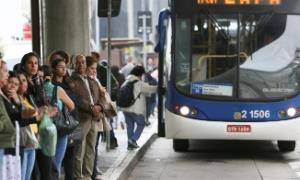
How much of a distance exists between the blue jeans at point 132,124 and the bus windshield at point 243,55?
1.39 m

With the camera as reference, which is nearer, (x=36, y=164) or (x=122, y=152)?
(x=36, y=164)

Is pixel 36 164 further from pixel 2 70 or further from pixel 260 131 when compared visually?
pixel 260 131

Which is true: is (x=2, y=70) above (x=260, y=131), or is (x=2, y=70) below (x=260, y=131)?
above

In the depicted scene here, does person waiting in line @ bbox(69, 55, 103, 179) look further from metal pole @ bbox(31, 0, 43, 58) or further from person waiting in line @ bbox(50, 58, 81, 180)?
metal pole @ bbox(31, 0, 43, 58)

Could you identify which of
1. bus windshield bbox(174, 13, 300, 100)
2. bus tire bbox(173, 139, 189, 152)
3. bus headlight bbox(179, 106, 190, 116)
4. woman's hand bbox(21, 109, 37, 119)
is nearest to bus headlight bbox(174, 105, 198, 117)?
bus headlight bbox(179, 106, 190, 116)

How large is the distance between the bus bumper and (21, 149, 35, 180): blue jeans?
5112 mm

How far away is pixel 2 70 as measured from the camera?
589 cm

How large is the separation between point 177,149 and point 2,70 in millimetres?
7386

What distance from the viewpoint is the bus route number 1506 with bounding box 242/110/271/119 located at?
11.3m

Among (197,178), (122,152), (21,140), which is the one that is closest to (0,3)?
(122,152)

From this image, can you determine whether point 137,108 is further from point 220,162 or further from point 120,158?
point 220,162

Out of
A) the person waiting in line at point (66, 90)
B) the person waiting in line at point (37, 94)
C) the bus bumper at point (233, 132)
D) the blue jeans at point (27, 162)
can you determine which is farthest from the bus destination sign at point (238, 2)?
the blue jeans at point (27, 162)

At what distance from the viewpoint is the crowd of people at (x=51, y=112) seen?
19.5 ft

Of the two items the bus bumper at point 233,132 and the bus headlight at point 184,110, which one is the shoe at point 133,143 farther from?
the bus headlight at point 184,110
